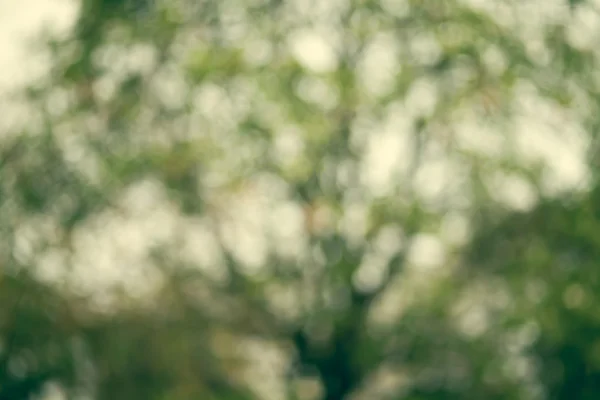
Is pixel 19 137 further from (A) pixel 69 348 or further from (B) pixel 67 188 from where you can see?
(A) pixel 69 348

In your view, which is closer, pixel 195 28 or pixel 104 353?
pixel 104 353

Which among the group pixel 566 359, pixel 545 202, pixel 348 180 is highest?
pixel 348 180

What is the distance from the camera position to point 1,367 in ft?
28.9

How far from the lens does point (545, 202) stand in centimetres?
920

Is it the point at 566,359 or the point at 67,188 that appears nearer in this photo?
the point at 566,359

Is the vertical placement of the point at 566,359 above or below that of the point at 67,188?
below

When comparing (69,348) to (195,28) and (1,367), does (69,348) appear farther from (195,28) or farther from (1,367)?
(195,28)

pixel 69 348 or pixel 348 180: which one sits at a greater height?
pixel 348 180

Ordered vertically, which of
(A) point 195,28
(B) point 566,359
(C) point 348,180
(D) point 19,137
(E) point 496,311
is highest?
(A) point 195,28

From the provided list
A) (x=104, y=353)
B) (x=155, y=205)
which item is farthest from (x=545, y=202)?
(x=104, y=353)

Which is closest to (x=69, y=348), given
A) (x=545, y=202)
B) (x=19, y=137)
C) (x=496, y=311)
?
(x=19, y=137)

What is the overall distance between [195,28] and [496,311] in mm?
3996

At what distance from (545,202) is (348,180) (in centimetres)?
192

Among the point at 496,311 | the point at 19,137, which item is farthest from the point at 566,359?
the point at 19,137
